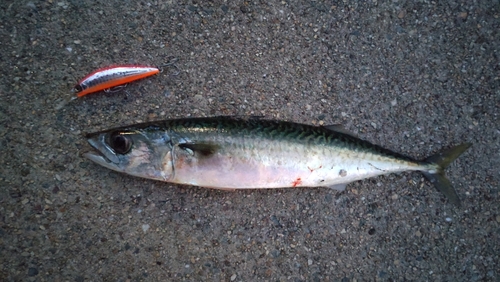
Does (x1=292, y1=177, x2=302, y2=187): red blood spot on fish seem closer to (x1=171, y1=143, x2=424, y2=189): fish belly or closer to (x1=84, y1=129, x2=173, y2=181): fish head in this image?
(x1=171, y1=143, x2=424, y2=189): fish belly

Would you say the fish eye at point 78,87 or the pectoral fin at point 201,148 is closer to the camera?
the pectoral fin at point 201,148

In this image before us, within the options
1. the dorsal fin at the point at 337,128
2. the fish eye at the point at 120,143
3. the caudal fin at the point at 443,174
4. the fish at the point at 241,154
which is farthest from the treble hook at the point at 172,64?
the caudal fin at the point at 443,174

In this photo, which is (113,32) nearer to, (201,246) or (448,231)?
(201,246)

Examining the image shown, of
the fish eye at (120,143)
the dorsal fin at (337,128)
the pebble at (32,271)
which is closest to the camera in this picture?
the fish eye at (120,143)

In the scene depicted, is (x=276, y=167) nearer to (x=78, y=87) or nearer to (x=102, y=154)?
(x=102, y=154)

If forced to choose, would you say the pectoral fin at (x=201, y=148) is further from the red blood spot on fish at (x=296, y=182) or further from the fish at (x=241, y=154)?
the red blood spot on fish at (x=296, y=182)

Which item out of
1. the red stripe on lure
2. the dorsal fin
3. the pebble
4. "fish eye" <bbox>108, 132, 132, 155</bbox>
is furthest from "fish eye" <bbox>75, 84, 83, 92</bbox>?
the dorsal fin

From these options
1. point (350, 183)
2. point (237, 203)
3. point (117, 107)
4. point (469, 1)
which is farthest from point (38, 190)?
point (469, 1)

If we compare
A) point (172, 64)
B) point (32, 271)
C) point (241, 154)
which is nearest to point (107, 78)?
point (172, 64)

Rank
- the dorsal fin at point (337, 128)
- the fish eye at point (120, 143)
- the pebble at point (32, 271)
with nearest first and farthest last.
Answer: the fish eye at point (120, 143) < the pebble at point (32, 271) < the dorsal fin at point (337, 128)
